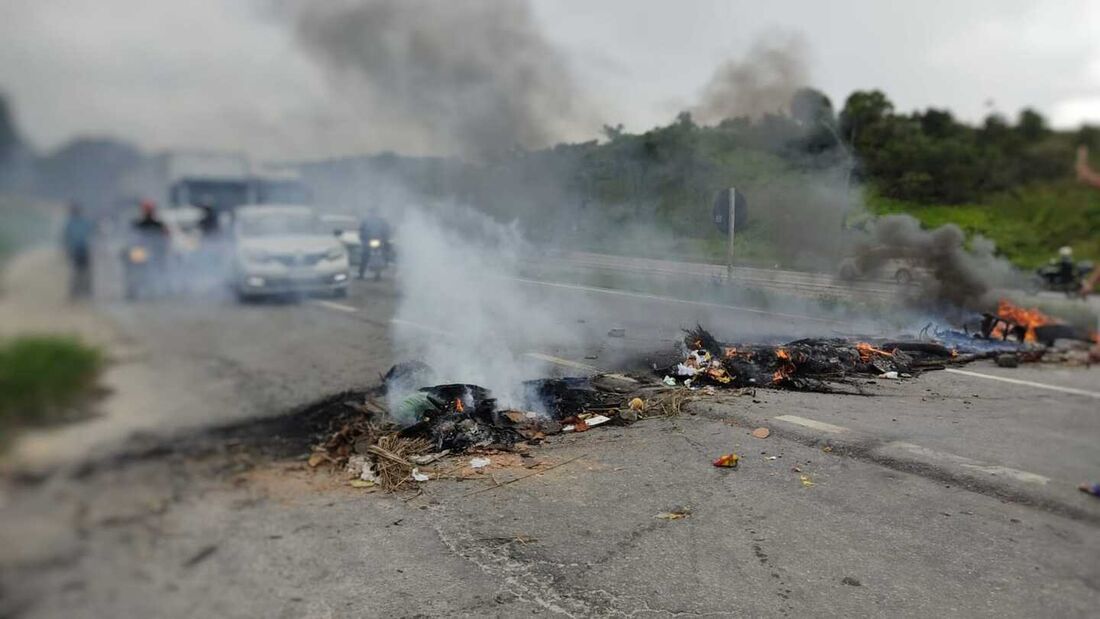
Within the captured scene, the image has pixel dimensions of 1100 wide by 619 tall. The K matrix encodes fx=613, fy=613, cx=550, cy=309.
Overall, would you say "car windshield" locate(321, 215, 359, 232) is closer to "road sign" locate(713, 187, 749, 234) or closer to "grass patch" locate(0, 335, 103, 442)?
"grass patch" locate(0, 335, 103, 442)

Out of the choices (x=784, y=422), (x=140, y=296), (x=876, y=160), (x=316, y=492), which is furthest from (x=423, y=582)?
(x=876, y=160)

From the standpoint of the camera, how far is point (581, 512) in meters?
3.04

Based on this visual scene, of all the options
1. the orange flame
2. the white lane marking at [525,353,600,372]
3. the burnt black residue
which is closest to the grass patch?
the burnt black residue

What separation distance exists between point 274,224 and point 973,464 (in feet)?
13.1

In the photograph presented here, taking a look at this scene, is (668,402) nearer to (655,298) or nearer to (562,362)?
(562,362)

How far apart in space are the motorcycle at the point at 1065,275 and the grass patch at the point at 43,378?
3.63 metres

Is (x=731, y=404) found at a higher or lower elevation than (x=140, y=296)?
lower

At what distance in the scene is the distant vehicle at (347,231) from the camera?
6.53 feet

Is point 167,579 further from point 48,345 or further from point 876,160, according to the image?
point 876,160

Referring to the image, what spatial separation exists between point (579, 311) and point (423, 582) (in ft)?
12.4

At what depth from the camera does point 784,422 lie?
433cm

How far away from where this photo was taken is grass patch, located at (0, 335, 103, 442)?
0.91 metres

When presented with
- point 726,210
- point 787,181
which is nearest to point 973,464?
point 726,210

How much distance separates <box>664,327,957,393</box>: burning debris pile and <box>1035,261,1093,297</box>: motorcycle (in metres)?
1.90
